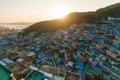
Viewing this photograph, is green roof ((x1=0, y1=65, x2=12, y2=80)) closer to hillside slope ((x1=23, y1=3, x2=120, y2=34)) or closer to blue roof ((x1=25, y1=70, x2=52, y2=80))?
blue roof ((x1=25, y1=70, x2=52, y2=80))

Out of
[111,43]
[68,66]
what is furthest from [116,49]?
[68,66]

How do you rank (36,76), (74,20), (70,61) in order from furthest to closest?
(74,20) < (70,61) < (36,76)

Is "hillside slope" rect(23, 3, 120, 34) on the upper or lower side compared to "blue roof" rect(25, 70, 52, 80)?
upper

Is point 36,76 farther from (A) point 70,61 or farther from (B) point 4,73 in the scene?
(A) point 70,61

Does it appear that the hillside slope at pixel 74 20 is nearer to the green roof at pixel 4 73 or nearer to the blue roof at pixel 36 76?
the green roof at pixel 4 73

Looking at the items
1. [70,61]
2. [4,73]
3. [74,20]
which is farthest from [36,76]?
[74,20]

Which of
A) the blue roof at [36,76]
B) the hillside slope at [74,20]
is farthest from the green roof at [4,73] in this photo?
the hillside slope at [74,20]

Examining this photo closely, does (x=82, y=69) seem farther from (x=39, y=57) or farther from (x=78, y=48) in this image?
(x=39, y=57)

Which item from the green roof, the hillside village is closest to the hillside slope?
the hillside village

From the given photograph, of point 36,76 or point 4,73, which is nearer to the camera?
point 36,76

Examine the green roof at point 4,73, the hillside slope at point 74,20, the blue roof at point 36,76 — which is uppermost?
the hillside slope at point 74,20

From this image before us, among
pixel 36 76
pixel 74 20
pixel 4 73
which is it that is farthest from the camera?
pixel 74 20
